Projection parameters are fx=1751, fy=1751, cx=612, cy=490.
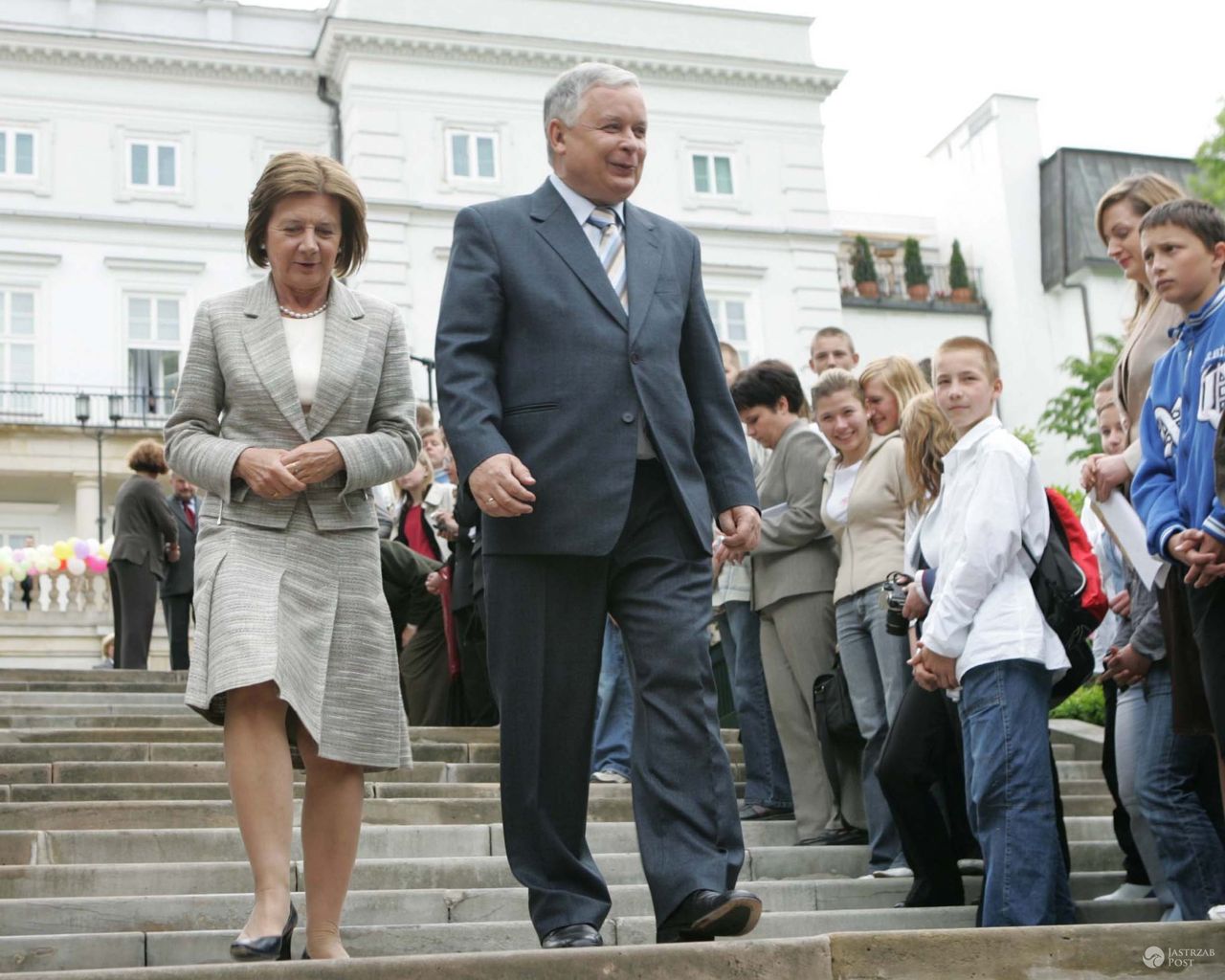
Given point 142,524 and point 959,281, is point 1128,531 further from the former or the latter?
point 959,281

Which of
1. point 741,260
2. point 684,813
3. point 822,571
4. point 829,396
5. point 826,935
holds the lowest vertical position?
point 826,935

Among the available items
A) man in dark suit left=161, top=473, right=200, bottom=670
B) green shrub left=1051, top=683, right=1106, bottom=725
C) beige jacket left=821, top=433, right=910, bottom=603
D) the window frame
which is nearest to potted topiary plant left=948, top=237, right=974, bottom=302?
the window frame

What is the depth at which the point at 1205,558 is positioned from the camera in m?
4.48

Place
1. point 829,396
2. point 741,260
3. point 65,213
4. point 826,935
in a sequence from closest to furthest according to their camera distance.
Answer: point 826,935 → point 829,396 → point 65,213 → point 741,260

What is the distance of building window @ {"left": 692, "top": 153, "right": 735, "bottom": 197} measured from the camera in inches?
1377

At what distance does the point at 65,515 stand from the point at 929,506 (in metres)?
29.4

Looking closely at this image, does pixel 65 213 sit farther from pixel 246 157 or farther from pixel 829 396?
pixel 829 396

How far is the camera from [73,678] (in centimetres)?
1222

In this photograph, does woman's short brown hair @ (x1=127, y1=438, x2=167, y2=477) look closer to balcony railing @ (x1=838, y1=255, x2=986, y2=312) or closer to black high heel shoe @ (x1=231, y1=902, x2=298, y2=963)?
black high heel shoe @ (x1=231, y1=902, x2=298, y2=963)

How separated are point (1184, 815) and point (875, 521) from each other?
75.6 inches

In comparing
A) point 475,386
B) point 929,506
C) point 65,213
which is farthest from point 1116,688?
point 65,213

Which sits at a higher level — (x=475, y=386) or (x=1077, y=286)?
(x=1077, y=286)

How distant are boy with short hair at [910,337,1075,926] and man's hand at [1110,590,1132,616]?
0.61m

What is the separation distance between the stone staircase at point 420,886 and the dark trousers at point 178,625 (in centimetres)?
459
